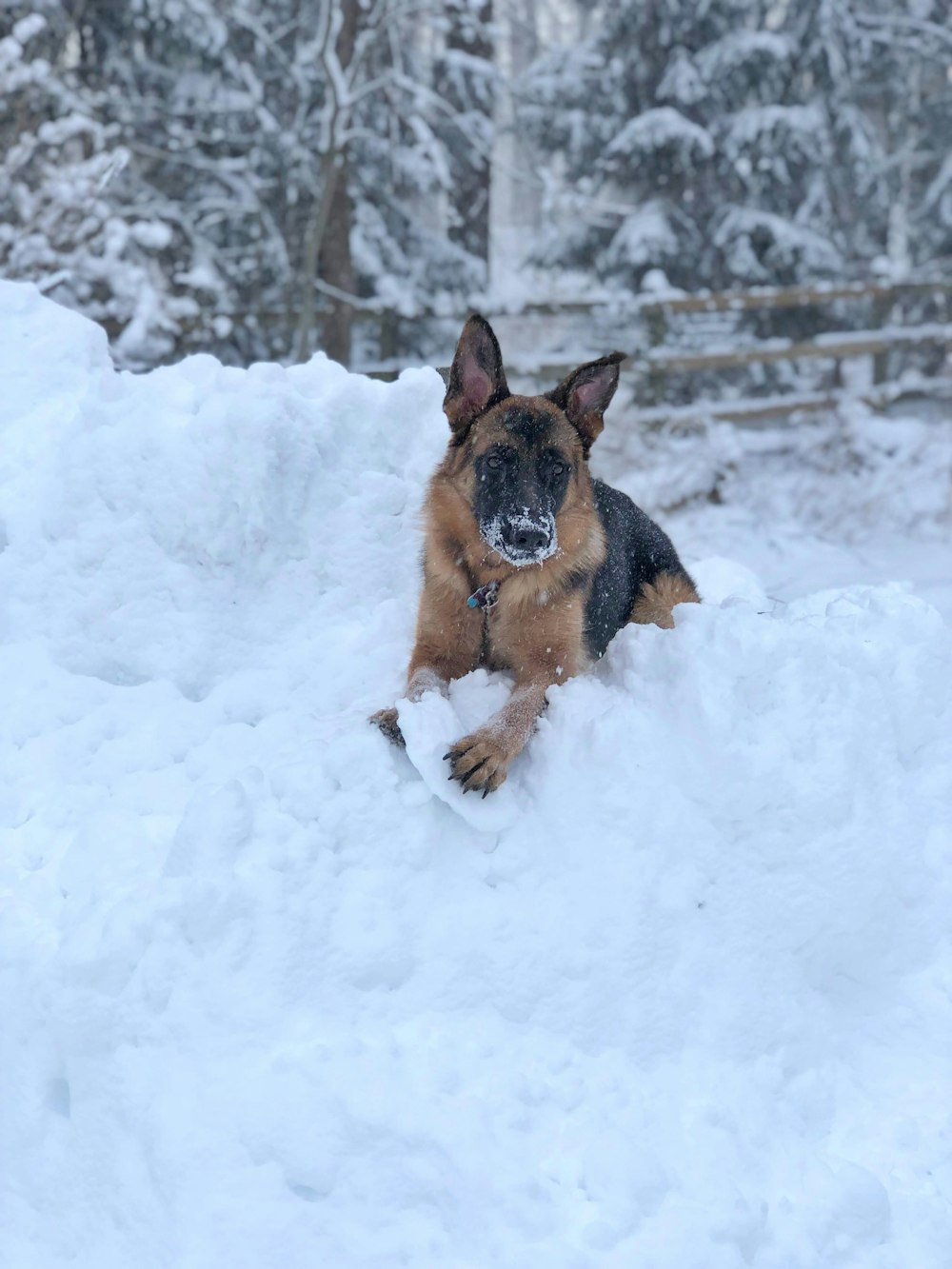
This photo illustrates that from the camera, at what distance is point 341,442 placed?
432cm

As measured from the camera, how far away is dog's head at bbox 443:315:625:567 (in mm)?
3146

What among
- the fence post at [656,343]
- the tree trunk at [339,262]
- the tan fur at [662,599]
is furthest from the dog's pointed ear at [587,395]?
the fence post at [656,343]

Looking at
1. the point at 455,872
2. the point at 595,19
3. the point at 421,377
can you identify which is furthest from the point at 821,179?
the point at 455,872

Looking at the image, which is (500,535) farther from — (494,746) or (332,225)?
(332,225)

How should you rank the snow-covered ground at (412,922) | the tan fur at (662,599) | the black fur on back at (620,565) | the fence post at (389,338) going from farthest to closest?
the fence post at (389,338), the tan fur at (662,599), the black fur on back at (620,565), the snow-covered ground at (412,922)

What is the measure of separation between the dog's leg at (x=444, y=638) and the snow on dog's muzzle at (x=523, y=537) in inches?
12.2

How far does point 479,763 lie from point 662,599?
1483mm

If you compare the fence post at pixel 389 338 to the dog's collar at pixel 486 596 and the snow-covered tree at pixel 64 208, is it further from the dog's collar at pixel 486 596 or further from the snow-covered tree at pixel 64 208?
the dog's collar at pixel 486 596

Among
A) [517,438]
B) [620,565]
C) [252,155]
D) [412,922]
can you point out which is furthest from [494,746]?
[252,155]

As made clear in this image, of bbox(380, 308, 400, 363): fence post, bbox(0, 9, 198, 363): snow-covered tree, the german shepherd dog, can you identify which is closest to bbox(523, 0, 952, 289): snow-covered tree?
bbox(380, 308, 400, 363): fence post

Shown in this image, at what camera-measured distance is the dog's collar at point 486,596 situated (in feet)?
11.1

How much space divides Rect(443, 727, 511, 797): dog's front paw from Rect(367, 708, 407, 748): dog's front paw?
0.20 meters

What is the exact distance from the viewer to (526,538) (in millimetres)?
3051

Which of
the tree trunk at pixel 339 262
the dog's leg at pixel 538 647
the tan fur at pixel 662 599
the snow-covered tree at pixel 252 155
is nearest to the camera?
the dog's leg at pixel 538 647
